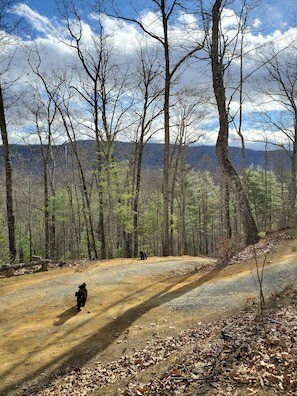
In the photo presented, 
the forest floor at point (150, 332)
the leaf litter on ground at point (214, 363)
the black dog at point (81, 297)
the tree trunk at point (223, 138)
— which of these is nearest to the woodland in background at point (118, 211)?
the tree trunk at point (223, 138)

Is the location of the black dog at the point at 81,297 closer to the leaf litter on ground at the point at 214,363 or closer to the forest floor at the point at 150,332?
the forest floor at the point at 150,332

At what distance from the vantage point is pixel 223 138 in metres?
12.8

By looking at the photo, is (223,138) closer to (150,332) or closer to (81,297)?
(81,297)

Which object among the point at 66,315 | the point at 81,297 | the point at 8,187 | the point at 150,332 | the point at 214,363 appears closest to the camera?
the point at 214,363

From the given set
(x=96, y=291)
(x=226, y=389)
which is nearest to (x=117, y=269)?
(x=96, y=291)

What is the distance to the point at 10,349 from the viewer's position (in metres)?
6.70

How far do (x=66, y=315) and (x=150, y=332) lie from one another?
2.58m

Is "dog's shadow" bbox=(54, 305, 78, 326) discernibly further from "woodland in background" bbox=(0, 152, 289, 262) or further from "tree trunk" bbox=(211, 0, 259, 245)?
"woodland in background" bbox=(0, 152, 289, 262)

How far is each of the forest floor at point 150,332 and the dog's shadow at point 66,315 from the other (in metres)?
0.03

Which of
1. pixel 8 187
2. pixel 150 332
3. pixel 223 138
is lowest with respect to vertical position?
pixel 150 332

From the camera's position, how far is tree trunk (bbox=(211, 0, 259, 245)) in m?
12.5

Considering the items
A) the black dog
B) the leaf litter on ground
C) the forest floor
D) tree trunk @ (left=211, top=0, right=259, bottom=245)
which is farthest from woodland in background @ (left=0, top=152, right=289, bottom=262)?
the leaf litter on ground

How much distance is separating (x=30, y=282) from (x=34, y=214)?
105ft

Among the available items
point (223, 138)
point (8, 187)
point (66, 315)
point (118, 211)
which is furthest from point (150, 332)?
point (118, 211)
